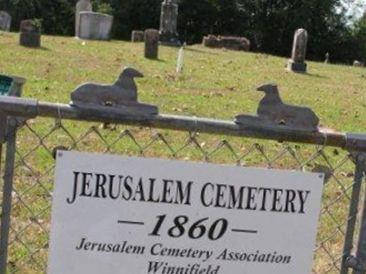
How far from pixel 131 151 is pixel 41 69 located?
7124 millimetres

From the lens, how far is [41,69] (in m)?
13.7

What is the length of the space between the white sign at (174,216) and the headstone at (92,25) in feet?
70.2

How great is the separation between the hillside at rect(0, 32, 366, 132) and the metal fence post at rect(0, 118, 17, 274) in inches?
298

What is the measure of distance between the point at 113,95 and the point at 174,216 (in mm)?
494

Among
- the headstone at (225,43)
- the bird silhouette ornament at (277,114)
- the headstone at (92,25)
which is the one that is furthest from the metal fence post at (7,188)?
the headstone at (225,43)

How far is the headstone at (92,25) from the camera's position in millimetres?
23516

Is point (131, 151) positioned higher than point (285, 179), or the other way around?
point (285, 179)

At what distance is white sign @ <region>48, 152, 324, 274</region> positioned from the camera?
2570 millimetres

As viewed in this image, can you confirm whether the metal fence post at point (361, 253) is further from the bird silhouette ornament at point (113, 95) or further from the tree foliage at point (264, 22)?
the tree foliage at point (264, 22)

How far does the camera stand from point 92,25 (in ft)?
77.6

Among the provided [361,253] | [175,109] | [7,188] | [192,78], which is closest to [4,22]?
[192,78]

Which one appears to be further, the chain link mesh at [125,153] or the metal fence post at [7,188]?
the chain link mesh at [125,153]

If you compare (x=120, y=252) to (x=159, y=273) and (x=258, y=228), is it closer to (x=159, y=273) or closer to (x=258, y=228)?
(x=159, y=273)

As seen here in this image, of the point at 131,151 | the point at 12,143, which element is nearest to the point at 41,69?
the point at 131,151
